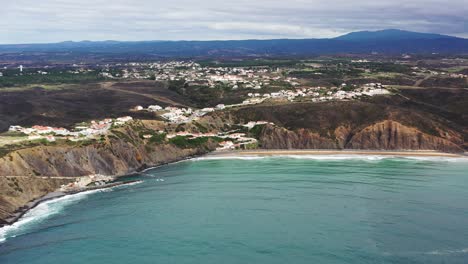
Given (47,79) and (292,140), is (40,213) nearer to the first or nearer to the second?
(292,140)

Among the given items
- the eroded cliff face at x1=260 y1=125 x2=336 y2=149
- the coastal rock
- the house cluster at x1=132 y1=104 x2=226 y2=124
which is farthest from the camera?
the house cluster at x1=132 y1=104 x2=226 y2=124

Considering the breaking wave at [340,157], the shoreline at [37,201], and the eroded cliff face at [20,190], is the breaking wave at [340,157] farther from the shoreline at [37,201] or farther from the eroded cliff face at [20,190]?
the eroded cliff face at [20,190]

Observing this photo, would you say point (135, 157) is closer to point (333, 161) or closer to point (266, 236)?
point (333, 161)

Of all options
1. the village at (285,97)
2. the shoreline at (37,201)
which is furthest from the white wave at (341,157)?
the shoreline at (37,201)

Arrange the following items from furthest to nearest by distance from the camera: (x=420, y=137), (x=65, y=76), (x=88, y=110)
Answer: (x=65, y=76)
(x=88, y=110)
(x=420, y=137)

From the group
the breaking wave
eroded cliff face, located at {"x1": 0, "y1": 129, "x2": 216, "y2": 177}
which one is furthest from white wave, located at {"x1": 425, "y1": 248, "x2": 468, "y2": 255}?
eroded cliff face, located at {"x1": 0, "y1": 129, "x2": 216, "y2": 177}

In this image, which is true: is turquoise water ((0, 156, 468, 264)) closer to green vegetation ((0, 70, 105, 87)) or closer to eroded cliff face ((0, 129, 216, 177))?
eroded cliff face ((0, 129, 216, 177))

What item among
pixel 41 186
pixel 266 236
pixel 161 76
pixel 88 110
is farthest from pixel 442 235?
pixel 161 76
